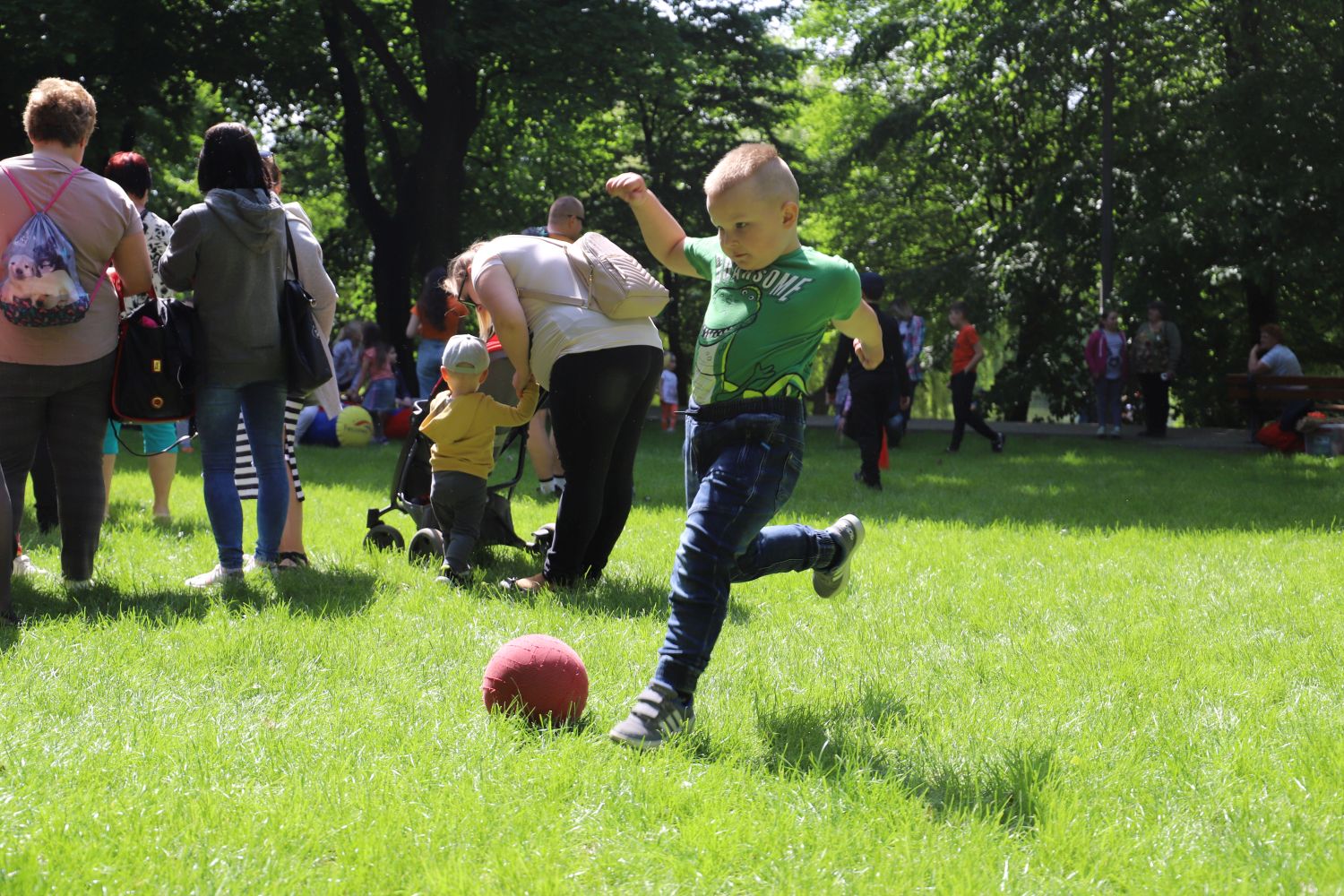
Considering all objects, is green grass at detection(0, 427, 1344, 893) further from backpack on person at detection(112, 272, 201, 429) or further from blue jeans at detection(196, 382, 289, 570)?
backpack on person at detection(112, 272, 201, 429)

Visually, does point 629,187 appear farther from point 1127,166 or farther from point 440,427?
point 1127,166

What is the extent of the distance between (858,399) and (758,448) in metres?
7.84

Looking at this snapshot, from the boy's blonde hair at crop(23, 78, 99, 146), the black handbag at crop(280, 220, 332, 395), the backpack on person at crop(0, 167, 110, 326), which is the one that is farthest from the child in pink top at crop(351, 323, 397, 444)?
the backpack on person at crop(0, 167, 110, 326)

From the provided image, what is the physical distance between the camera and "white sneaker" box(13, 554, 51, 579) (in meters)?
6.46

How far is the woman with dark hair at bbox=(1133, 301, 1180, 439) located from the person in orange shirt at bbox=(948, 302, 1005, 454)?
10.8 feet

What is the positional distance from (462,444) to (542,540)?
79 cm

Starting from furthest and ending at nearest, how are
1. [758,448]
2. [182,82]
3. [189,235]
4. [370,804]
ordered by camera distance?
1. [182,82]
2. [189,235]
3. [758,448]
4. [370,804]

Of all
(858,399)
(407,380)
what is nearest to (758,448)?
(858,399)

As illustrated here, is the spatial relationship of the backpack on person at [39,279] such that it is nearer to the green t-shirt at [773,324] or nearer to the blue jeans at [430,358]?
the green t-shirt at [773,324]

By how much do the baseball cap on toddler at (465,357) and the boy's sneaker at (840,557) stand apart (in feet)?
7.60

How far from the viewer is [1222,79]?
74.1 feet

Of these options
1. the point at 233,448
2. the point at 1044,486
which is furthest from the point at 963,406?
the point at 233,448

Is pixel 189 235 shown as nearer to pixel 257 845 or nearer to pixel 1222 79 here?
pixel 257 845

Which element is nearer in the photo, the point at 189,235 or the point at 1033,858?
the point at 1033,858
